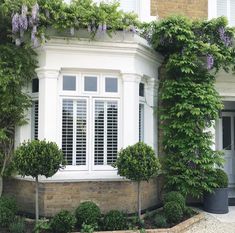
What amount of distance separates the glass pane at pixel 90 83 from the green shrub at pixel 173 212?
2.92m

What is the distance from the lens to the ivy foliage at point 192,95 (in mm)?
8789

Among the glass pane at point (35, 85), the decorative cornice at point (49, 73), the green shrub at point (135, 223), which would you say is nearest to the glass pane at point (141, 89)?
the decorative cornice at point (49, 73)

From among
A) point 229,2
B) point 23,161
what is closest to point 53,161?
point 23,161

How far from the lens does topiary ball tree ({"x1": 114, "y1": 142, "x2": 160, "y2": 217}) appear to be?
7297mm

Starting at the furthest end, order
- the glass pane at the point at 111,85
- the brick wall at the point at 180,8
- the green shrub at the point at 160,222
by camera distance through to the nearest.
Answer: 1. the brick wall at the point at 180,8
2. the glass pane at the point at 111,85
3. the green shrub at the point at 160,222

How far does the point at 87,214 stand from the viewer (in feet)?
23.5

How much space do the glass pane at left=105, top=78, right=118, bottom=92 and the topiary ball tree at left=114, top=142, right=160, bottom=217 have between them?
1.57 m

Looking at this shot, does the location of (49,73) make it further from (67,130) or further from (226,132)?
(226,132)

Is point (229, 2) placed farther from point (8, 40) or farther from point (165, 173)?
point (8, 40)

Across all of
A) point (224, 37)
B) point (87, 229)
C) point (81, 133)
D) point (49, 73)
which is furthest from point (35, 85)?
point (224, 37)

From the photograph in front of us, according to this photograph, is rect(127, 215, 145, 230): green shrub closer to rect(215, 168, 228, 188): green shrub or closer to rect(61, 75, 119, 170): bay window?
rect(61, 75, 119, 170): bay window

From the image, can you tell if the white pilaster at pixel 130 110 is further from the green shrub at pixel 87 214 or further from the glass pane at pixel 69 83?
the green shrub at pixel 87 214

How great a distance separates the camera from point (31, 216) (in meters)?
7.97

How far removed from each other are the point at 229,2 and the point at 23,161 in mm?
7344
